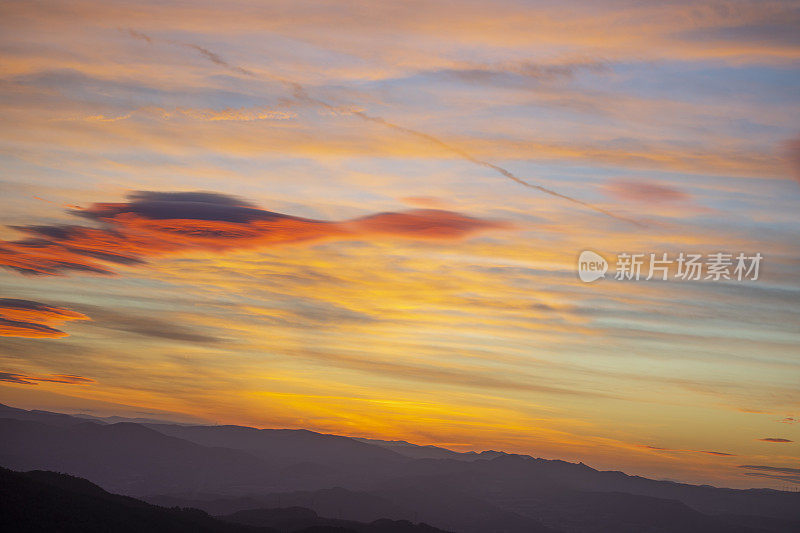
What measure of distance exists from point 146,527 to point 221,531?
27.7 m

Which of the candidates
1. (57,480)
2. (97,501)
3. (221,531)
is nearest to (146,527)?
(97,501)

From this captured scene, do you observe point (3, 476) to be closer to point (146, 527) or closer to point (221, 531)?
point (146, 527)

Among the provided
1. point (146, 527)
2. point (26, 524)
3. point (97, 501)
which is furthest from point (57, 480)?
point (26, 524)

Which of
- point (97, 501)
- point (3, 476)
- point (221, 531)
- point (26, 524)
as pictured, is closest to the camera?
point (26, 524)

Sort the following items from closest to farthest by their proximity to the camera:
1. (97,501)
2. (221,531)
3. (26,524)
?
(26,524) → (97,501) → (221,531)

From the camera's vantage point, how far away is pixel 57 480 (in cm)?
18750

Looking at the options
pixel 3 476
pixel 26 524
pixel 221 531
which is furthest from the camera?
pixel 221 531

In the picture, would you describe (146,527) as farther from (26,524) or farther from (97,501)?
(26,524)

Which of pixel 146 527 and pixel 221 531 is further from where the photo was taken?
pixel 221 531

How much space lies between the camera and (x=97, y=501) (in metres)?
166

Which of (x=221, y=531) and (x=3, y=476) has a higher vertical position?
(x=3, y=476)

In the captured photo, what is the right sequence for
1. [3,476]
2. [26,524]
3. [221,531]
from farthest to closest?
1. [221,531]
2. [3,476]
3. [26,524]

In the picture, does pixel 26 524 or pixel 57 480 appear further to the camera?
pixel 57 480

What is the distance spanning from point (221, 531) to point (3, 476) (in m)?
55.1
